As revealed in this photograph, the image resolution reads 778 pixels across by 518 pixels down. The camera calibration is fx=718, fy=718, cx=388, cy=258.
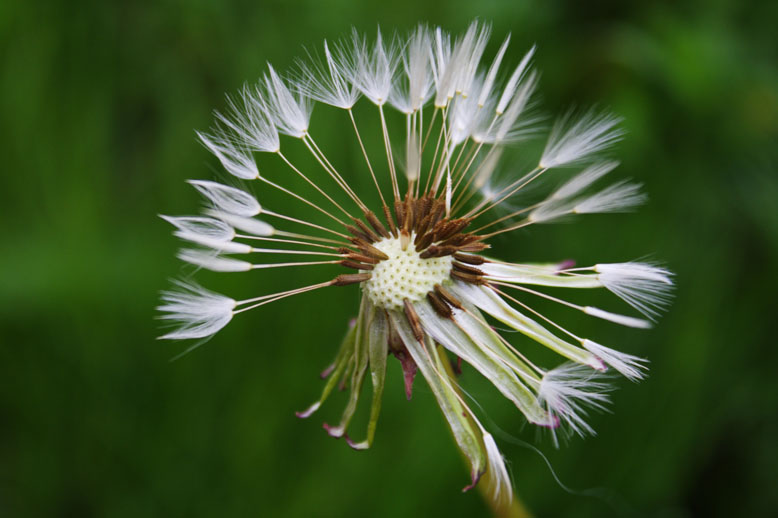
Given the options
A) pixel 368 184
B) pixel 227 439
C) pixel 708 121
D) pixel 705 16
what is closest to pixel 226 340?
pixel 227 439

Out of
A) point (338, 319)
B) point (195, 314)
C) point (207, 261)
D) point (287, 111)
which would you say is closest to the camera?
point (207, 261)

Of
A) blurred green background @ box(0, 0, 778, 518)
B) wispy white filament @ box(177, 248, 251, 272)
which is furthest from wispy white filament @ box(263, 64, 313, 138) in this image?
blurred green background @ box(0, 0, 778, 518)

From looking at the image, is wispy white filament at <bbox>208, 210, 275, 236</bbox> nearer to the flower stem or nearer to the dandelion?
the dandelion

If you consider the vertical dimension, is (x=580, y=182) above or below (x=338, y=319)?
below

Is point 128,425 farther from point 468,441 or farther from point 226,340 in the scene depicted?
point 468,441

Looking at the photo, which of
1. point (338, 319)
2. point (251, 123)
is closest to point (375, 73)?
point (251, 123)

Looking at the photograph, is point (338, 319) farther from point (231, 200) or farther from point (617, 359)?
point (617, 359)

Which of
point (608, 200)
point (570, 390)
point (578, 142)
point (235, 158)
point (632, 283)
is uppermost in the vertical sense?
point (235, 158)
